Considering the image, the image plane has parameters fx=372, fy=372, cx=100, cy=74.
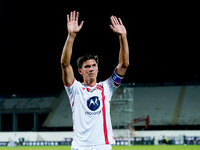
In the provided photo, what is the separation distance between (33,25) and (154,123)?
47.5 feet

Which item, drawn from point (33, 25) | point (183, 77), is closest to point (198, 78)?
point (183, 77)

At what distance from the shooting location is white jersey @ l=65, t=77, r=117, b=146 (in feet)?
14.7

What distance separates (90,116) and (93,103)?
16 centimetres

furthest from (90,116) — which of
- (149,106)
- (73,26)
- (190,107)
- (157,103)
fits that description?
(157,103)

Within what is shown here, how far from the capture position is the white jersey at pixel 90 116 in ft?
14.7

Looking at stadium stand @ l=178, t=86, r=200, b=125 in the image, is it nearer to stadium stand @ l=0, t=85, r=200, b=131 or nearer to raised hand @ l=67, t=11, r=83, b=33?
stadium stand @ l=0, t=85, r=200, b=131

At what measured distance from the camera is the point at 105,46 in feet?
125

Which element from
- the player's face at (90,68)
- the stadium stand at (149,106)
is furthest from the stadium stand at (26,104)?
the player's face at (90,68)

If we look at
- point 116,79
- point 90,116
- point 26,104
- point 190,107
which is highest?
point 116,79

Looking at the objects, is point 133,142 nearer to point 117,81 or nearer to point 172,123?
point 172,123

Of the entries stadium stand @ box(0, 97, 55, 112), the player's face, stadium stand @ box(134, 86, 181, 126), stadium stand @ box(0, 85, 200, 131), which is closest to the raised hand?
the player's face

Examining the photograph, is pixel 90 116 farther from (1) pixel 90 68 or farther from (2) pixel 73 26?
(2) pixel 73 26

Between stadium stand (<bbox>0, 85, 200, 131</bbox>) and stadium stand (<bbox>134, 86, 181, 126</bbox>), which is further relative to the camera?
stadium stand (<bbox>134, 86, 181, 126</bbox>)

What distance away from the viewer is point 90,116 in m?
4.48
